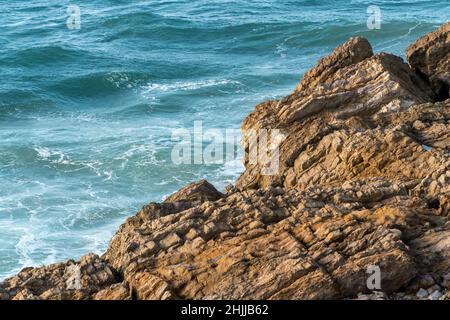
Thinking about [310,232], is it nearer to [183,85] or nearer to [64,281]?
[64,281]

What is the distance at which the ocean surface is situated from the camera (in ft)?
151

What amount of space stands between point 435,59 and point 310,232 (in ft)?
44.7

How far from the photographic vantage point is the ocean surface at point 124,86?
46.0 meters

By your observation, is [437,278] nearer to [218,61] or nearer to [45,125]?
[45,125]

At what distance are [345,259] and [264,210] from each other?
9.86 feet

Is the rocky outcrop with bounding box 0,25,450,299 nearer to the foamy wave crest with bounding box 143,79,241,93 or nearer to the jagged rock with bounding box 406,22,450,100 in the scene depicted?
the jagged rock with bounding box 406,22,450,100

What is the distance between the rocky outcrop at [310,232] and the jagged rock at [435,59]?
14.0ft

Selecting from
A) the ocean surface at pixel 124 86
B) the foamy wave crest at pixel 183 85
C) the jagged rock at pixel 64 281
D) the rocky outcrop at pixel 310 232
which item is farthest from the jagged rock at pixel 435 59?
the foamy wave crest at pixel 183 85
